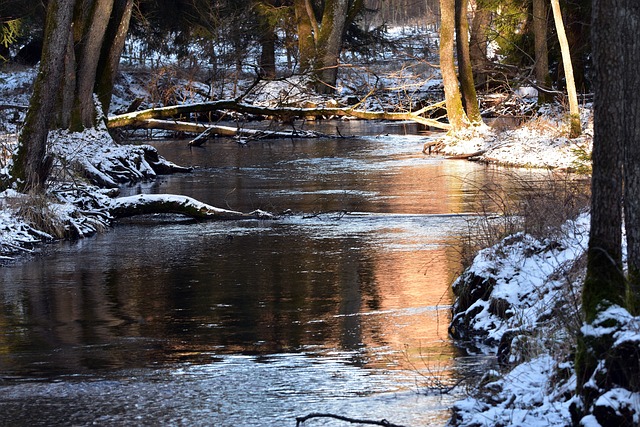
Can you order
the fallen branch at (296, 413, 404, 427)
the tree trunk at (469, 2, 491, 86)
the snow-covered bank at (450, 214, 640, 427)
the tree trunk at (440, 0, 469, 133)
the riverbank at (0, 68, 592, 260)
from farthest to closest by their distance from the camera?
1. the tree trunk at (469, 2, 491, 86)
2. the tree trunk at (440, 0, 469, 133)
3. the riverbank at (0, 68, 592, 260)
4. the fallen branch at (296, 413, 404, 427)
5. the snow-covered bank at (450, 214, 640, 427)

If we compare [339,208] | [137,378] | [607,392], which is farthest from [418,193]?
[607,392]

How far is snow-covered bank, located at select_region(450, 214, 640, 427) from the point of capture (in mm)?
6805

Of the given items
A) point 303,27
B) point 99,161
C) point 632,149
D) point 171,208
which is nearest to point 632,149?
point 632,149

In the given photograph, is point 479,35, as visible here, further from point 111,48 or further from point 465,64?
point 111,48

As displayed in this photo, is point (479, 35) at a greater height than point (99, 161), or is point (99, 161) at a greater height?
point (479, 35)

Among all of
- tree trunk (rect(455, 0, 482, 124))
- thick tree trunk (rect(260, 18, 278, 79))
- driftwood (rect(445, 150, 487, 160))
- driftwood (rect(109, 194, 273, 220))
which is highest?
thick tree trunk (rect(260, 18, 278, 79))

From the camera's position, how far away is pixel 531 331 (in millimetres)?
8758

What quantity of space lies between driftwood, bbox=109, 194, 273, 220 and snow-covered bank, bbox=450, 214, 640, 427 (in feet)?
28.1

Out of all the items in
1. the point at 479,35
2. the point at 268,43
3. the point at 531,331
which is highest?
the point at 268,43

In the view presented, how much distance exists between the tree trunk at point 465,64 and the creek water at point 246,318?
12854mm

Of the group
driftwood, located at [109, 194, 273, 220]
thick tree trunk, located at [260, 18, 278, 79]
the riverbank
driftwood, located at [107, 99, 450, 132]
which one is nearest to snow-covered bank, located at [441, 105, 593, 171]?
the riverbank

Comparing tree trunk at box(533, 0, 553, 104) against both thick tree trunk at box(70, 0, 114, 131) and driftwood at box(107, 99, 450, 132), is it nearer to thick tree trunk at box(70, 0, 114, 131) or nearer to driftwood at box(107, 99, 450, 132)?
driftwood at box(107, 99, 450, 132)

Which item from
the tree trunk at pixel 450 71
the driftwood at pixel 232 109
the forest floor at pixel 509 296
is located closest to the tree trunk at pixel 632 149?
the forest floor at pixel 509 296

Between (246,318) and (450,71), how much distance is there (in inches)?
953
